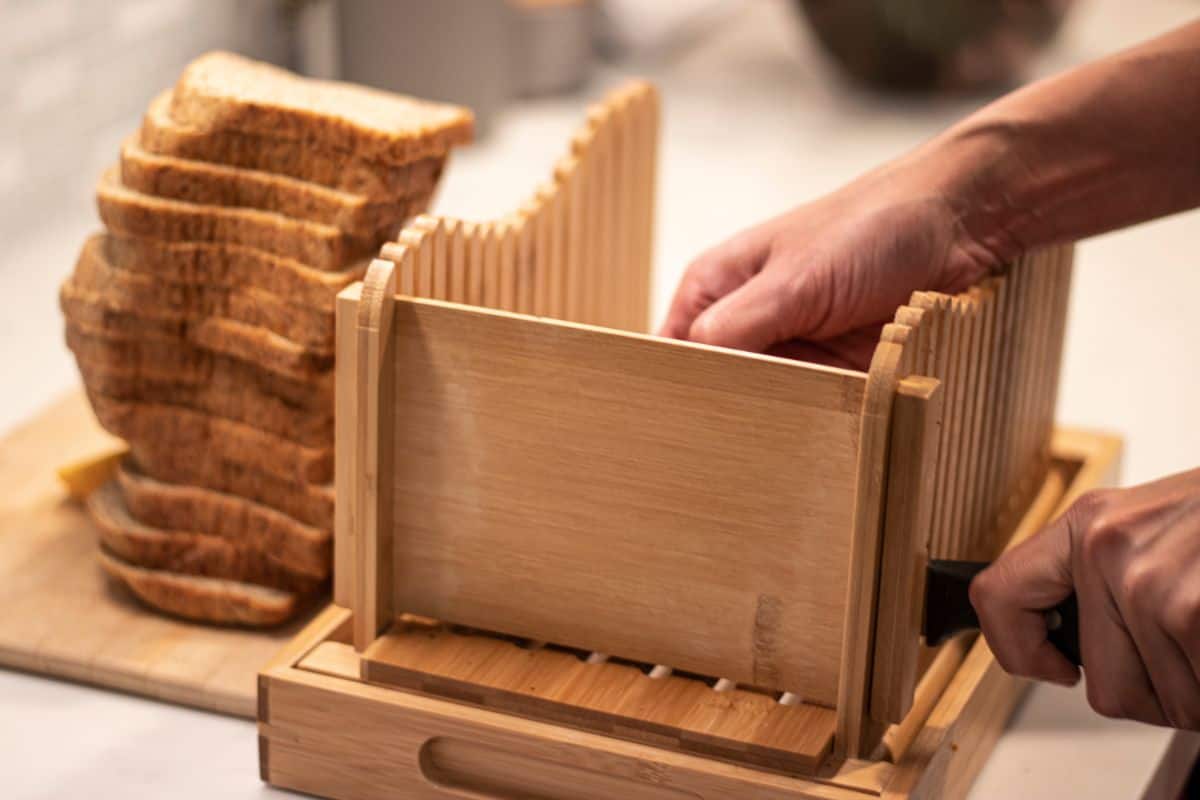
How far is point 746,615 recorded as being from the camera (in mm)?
784

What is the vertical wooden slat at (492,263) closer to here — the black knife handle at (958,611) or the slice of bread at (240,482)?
the slice of bread at (240,482)

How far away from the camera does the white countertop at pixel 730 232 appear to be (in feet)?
2.91

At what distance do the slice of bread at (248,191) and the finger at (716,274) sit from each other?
0.54 ft

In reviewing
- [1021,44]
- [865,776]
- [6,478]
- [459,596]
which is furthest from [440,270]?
[1021,44]

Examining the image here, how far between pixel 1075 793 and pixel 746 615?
21 cm

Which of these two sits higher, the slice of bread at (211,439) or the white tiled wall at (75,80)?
the white tiled wall at (75,80)

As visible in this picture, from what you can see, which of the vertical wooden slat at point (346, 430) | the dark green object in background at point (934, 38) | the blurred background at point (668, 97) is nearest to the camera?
the vertical wooden slat at point (346, 430)

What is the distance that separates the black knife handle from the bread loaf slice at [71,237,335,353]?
340 millimetres

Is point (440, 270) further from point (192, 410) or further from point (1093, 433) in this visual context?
point (1093, 433)

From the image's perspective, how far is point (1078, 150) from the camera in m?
0.94

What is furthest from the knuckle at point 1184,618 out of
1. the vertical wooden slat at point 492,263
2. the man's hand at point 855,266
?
the vertical wooden slat at point 492,263

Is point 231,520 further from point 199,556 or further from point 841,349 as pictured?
point 841,349

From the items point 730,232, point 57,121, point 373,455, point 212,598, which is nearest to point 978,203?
point 373,455

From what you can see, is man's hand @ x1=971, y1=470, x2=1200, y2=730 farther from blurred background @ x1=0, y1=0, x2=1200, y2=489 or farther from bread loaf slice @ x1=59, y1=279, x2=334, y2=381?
blurred background @ x1=0, y1=0, x2=1200, y2=489
